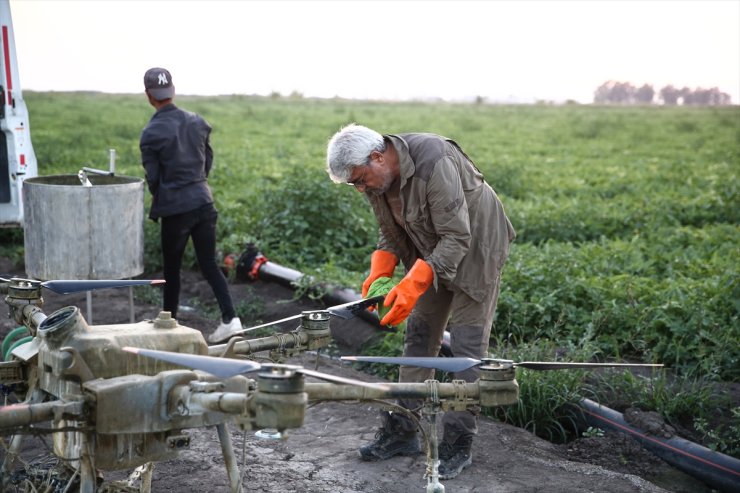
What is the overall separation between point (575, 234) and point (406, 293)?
607 cm

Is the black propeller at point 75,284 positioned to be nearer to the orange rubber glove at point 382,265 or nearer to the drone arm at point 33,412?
the drone arm at point 33,412

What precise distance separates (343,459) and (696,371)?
2.45m

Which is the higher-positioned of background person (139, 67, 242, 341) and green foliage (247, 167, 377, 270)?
background person (139, 67, 242, 341)

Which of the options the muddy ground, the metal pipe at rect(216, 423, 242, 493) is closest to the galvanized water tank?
the muddy ground

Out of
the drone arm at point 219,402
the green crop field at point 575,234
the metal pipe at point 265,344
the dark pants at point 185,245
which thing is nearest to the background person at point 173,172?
the dark pants at point 185,245

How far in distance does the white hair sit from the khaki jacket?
171 millimetres

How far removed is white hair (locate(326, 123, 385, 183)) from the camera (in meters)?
3.83

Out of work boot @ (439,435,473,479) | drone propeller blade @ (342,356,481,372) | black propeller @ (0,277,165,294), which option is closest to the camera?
drone propeller blade @ (342,356,481,372)

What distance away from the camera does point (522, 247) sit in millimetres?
8352

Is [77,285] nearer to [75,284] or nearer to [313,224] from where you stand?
[75,284]

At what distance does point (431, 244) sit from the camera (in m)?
4.20

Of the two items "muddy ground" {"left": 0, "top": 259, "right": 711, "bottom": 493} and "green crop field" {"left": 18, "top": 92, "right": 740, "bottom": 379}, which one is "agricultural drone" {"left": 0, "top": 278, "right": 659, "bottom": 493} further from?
"green crop field" {"left": 18, "top": 92, "right": 740, "bottom": 379}

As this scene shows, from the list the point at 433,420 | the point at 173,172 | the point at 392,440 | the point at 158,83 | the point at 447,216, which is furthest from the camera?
the point at 173,172

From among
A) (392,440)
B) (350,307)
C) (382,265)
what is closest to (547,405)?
(392,440)
